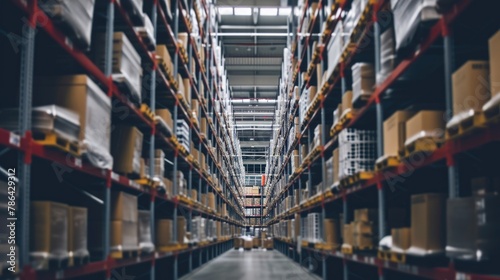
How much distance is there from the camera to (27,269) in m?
3.12

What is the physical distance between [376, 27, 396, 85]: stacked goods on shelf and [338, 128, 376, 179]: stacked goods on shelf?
1.03 metres

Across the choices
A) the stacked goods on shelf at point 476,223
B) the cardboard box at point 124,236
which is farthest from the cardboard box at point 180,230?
the stacked goods on shelf at point 476,223

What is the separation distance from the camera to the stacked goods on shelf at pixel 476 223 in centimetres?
304

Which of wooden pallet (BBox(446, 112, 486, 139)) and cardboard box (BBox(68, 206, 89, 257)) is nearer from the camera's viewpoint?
wooden pallet (BBox(446, 112, 486, 139))

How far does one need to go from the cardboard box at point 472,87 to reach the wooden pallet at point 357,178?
205cm

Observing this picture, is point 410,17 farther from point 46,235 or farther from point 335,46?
point 46,235

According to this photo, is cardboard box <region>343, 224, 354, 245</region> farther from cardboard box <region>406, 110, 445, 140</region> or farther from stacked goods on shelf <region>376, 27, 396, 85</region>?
cardboard box <region>406, 110, 445, 140</region>

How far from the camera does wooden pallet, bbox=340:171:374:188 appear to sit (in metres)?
5.36

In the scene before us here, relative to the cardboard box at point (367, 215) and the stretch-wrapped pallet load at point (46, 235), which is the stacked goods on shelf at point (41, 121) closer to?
the stretch-wrapped pallet load at point (46, 235)

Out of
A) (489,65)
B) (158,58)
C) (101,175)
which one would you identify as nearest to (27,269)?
(101,175)

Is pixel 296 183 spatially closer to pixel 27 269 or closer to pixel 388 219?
pixel 388 219

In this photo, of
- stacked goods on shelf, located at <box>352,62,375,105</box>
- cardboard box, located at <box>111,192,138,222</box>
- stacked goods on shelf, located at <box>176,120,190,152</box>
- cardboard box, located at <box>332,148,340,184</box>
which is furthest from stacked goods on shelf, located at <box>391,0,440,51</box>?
stacked goods on shelf, located at <box>176,120,190,152</box>

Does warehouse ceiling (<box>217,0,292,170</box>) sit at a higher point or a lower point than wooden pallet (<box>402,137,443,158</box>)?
higher

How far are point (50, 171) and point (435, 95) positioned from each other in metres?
3.91
